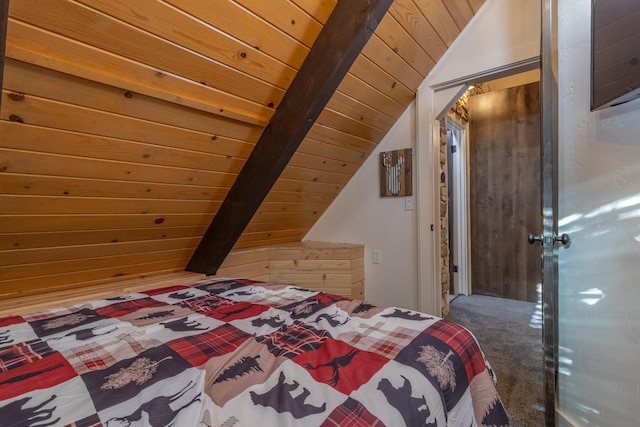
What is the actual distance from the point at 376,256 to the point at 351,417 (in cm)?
216

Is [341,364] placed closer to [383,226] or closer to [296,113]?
[296,113]

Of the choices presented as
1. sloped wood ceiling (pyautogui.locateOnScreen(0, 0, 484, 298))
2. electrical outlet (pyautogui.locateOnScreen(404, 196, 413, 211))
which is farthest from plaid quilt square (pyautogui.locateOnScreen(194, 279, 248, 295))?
electrical outlet (pyautogui.locateOnScreen(404, 196, 413, 211))

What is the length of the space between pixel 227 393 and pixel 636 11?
1.64 metres

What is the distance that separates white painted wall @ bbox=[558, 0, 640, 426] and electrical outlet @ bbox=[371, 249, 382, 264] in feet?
Answer: 4.96

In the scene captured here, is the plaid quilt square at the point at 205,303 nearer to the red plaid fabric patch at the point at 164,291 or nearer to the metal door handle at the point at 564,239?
the red plaid fabric patch at the point at 164,291

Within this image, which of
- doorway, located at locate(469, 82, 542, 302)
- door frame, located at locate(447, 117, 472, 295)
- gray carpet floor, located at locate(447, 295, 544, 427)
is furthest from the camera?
door frame, located at locate(447, 117, 472, 295)

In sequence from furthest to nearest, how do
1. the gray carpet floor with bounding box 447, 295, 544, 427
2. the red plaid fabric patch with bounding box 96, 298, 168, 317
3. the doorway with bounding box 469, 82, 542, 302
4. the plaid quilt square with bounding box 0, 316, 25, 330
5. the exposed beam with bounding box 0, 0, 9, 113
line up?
the doorway with bounding box 469, 82, 542, 302, the gray carpet floor with bounding box 447, 295, 544, 427, the red plaid fabric patch with bounding box 96, 298, 168, 317, the plaid quilt square with bounding box 0, 316, 25, 330, the exposed beam with bounding box 0, 0, 9, 113

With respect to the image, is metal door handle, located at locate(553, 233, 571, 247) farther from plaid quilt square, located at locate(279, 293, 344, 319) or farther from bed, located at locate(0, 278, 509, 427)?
plaid quilt square, located at locate(279, 293, 344, 319)

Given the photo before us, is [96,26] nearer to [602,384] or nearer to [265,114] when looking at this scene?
[265,114]

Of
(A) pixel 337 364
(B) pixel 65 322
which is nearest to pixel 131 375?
(A) pixel 337 364

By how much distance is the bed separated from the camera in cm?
68

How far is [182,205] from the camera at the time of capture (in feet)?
6.37

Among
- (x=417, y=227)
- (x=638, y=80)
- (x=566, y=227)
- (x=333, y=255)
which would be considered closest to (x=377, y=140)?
(x=417, y=227)

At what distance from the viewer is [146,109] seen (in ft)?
4.63
